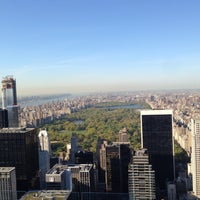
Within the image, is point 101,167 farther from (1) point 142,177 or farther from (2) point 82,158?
(1) point 142,177

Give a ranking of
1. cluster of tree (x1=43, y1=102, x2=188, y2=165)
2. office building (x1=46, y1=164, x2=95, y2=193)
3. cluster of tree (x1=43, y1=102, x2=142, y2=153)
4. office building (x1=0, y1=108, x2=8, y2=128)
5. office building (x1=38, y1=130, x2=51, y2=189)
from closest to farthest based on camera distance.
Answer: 1. office building (x1=46, y1=164, x2=95, y2=193)
2. office building (x1=38, y1=130, x2=51, y2=189)
3. office building (x1=0, y1=108, x2=8, y2=128)
4. cluster of tree (x1=43, y1=102, x2=188, y2=165)
5. cluster of tree (x1=43, y1=102, x2=142, y2=153)

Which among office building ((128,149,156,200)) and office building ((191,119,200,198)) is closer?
office building ((128,149,156,200))

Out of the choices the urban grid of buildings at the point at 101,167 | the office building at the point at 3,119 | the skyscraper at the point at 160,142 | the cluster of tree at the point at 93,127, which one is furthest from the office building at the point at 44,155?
the skyscraper at the point at 160,142

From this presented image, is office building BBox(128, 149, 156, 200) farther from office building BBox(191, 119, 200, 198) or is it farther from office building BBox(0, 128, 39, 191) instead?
office building BBox(191, 119, 200, 198)

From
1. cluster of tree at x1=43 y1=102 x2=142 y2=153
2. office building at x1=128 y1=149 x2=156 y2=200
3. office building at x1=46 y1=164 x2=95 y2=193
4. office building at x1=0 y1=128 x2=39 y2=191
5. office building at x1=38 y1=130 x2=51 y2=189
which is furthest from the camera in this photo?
cluster of tree at x1=43 y1=102 x2=142 y2=153

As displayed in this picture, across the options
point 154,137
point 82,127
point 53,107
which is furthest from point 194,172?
point 53,107

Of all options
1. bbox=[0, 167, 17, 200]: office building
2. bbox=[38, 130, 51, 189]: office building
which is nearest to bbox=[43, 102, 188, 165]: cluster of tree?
bbox=[38, 130, 51, 189]: office building

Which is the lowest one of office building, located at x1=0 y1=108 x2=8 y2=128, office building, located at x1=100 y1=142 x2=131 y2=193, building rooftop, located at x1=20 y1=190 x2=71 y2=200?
office building, located at x1=100 y1=142 x2=131 y2=193

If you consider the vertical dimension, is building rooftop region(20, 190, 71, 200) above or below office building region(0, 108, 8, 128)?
below
